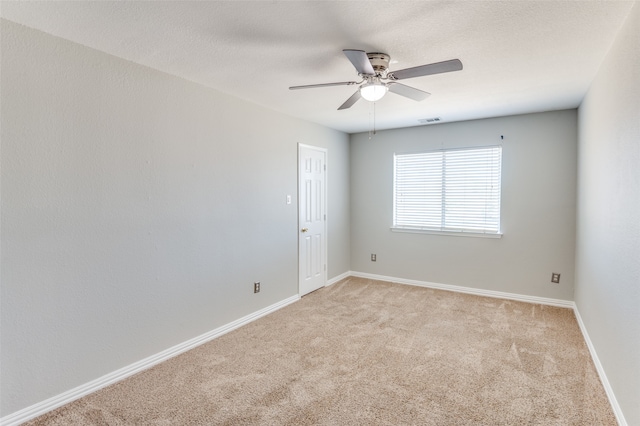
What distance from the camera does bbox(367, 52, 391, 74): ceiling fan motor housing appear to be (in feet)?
7.69

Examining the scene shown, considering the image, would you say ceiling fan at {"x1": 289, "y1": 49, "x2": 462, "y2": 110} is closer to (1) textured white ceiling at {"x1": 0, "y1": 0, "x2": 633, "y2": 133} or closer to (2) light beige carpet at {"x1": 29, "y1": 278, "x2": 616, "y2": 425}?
(1) textured white ceiling at {"x1": 0, "y1": 0, "x2": 633, "y2": 133}

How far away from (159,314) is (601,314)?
11.8 ft

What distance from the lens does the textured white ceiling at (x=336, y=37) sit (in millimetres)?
1830

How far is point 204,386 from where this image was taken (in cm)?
245

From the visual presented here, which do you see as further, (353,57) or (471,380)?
(471,380)

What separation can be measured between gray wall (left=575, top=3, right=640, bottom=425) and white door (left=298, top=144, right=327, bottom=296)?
3.12 m

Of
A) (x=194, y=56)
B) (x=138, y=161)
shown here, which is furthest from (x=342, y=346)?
(x=194, y=56)

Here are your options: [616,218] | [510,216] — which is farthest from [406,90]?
[510,216]

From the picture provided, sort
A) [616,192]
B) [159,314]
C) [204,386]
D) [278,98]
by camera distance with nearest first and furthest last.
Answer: [616,192] < [204,386] < [159,314] < [278,98]

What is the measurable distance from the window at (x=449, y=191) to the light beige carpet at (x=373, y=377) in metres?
1.39

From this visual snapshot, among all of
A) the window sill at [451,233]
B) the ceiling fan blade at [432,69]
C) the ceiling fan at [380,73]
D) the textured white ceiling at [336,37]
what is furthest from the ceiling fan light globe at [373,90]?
the window sill at [451,233]

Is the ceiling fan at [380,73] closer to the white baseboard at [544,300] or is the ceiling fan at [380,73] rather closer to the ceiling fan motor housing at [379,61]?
the ceiling fan motor housing at [379,61]

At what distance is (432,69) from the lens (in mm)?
2074

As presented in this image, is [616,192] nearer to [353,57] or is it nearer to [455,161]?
[353,57]
